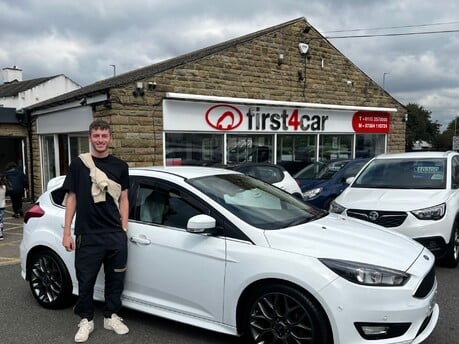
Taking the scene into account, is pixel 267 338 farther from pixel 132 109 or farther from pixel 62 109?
pixel 62 109

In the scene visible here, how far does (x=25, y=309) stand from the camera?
4293mm

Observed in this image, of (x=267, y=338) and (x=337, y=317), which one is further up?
(x=337, y=317)

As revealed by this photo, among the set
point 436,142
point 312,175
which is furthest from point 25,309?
point 436,142

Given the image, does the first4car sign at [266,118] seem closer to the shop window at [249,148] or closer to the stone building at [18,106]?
the shop window at [249,148]

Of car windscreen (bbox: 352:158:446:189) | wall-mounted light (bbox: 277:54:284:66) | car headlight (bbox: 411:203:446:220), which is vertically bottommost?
car headlight (bbox: 411:203:446:220)

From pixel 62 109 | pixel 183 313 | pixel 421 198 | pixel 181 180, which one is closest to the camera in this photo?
pixel 183 313

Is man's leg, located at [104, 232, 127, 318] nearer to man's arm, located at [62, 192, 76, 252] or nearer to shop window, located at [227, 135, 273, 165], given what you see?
man's arm, located at [62, 192, 76, 252]

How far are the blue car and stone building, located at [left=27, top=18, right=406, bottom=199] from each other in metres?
2.65

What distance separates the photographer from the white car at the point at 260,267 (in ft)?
9.14

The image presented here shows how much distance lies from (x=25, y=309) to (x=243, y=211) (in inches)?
103

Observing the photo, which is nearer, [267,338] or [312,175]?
[267,338]

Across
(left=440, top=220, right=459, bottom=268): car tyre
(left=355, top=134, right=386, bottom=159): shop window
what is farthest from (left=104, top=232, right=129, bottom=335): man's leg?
(left=355, top=134, right=386, bottom=159): shop window

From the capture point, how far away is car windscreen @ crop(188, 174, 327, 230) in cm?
338

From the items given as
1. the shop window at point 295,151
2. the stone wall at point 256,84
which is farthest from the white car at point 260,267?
the shop window at point 295,151
